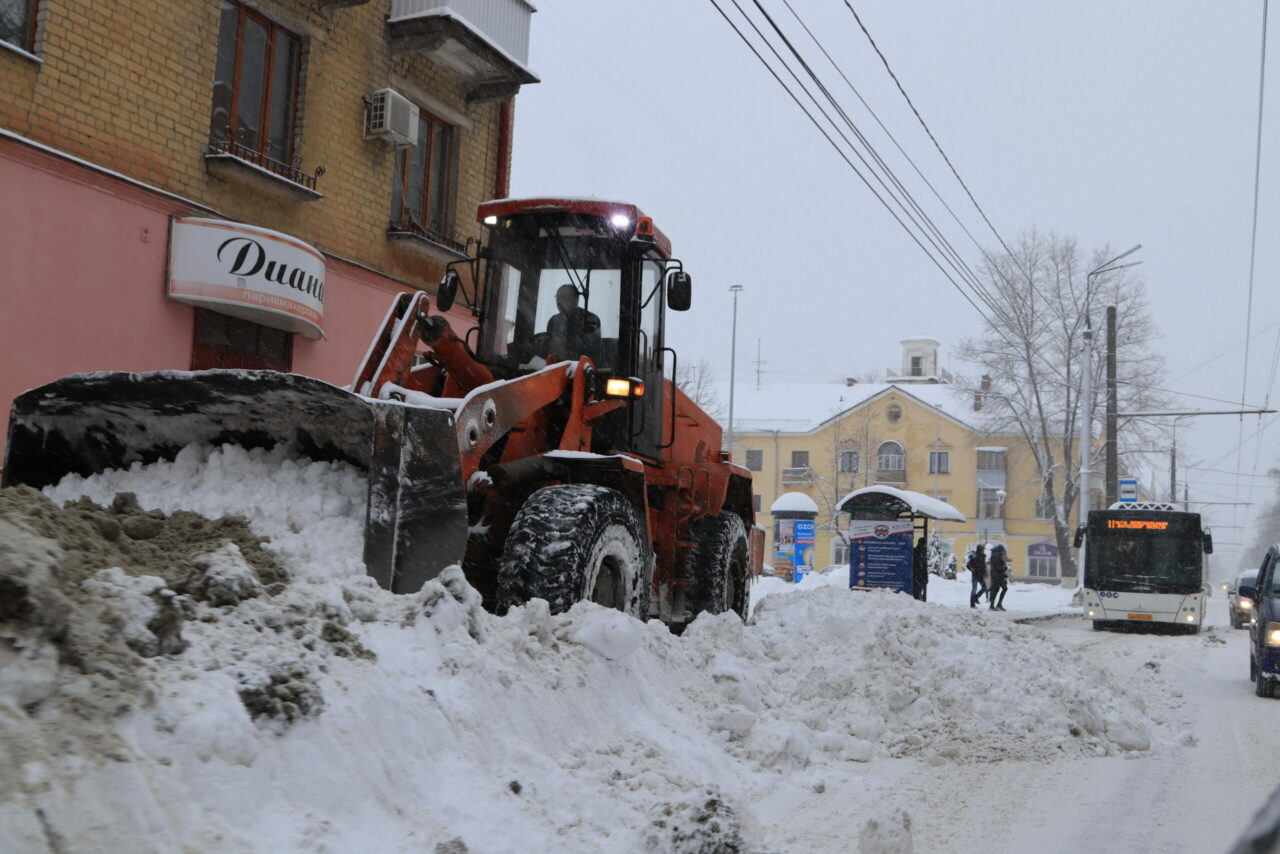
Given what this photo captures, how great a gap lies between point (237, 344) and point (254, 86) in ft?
9.40

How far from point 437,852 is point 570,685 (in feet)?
5.44

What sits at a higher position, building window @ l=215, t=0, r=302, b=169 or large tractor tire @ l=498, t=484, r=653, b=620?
building window @ l=215, t=0, r=302, b=169

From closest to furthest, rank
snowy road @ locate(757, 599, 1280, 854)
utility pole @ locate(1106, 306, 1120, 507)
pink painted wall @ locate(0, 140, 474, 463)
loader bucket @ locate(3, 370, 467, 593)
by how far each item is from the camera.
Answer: snowy road @ locate(757, 599, 1280, 854) < loader bucket @ locate(3, 370, 467, 593) < pink painted wall @ locate(0, 140, 474, 463) < utility pole @ locate(1106, 306, 1120, 507)

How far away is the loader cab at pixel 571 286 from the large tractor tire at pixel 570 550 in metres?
1.50

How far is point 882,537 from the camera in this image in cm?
2236

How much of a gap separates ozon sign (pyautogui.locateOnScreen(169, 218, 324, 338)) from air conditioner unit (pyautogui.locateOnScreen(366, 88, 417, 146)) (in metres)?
2.21

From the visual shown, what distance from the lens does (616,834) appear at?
408 centimetres

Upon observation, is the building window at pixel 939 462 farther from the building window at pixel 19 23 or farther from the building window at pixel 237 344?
the building window at pixel 19 23

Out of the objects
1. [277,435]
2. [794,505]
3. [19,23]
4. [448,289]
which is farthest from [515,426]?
[794,505]

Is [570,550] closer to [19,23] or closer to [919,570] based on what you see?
[19,23]

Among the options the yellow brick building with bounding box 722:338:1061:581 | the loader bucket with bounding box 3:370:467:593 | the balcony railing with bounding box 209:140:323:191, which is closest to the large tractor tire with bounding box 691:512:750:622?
the loader bucket with bounding box 3:370:467:593

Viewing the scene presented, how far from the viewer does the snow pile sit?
122 inches

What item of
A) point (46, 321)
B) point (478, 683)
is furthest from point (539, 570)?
point (46, 321)

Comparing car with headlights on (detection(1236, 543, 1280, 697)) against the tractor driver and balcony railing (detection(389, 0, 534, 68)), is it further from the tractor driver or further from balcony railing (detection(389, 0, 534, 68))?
balcony railing (detection(389, 0, 534, 68))
